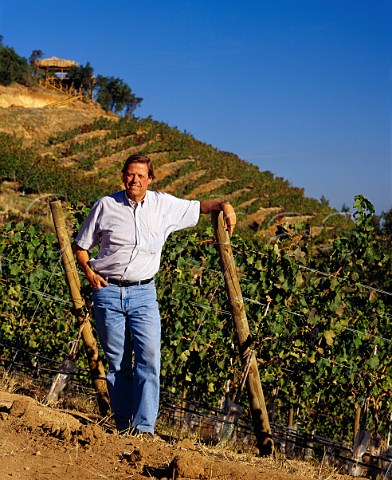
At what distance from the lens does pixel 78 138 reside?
38.9 m

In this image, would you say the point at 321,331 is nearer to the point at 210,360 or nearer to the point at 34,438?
the point at 210,360

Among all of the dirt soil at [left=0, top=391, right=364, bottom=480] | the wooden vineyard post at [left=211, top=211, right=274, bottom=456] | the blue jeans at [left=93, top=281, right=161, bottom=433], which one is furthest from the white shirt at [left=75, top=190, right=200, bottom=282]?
the dirt soil at [left=0, top=391, right=364, bottom=480]

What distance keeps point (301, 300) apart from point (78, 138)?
3517cm

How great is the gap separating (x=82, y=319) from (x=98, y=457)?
5.81ft

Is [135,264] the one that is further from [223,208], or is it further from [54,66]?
[54,66]

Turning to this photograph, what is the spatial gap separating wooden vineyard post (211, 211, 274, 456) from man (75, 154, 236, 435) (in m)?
0.28

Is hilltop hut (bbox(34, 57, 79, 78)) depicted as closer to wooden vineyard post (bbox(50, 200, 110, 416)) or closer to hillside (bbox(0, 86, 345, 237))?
hillside (bbox(0, 86, 345, 237))

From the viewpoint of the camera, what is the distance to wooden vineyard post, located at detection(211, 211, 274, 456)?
399cm

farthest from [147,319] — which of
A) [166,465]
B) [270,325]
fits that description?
[270,325]

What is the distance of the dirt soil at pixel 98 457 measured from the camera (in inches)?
113

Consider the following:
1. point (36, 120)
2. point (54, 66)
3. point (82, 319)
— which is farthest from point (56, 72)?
point (82, 319)

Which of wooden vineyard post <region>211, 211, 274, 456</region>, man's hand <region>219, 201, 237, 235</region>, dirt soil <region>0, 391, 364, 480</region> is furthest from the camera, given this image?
wooden vineyard post <region>211, 211, 274, 456</region>

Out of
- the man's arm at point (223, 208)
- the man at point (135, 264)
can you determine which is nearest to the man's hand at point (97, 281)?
the man at point (135, 264)

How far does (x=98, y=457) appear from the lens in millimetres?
3102
